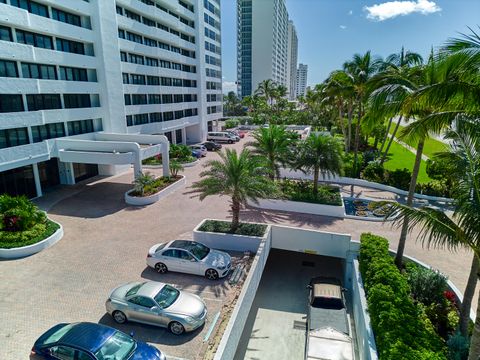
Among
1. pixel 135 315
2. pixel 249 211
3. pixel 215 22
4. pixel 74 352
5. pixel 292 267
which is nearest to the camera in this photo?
pixel 74 352

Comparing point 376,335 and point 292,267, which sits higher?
point 376,335

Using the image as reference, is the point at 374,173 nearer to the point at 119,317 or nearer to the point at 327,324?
the point at 327,324

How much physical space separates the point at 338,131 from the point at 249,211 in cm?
4054

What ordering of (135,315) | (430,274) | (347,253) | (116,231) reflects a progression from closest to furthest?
(135,315)
(430,274)
(347,253)
(116,231)

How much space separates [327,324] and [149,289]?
762cm

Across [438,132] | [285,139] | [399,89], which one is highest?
[399,89]

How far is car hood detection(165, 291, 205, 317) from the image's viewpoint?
11359mm

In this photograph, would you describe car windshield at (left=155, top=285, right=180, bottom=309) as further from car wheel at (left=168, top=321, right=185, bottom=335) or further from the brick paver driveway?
A: the brick paver driveway

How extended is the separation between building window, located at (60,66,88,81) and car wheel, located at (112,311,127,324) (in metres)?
21.4

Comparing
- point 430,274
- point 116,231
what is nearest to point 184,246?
point 116,231

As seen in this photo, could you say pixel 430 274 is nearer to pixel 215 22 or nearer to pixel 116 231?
pixel 116 231

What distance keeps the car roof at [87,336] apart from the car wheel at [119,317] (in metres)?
1.68

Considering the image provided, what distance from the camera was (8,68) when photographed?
71.5 ft

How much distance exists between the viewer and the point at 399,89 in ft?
39.5
